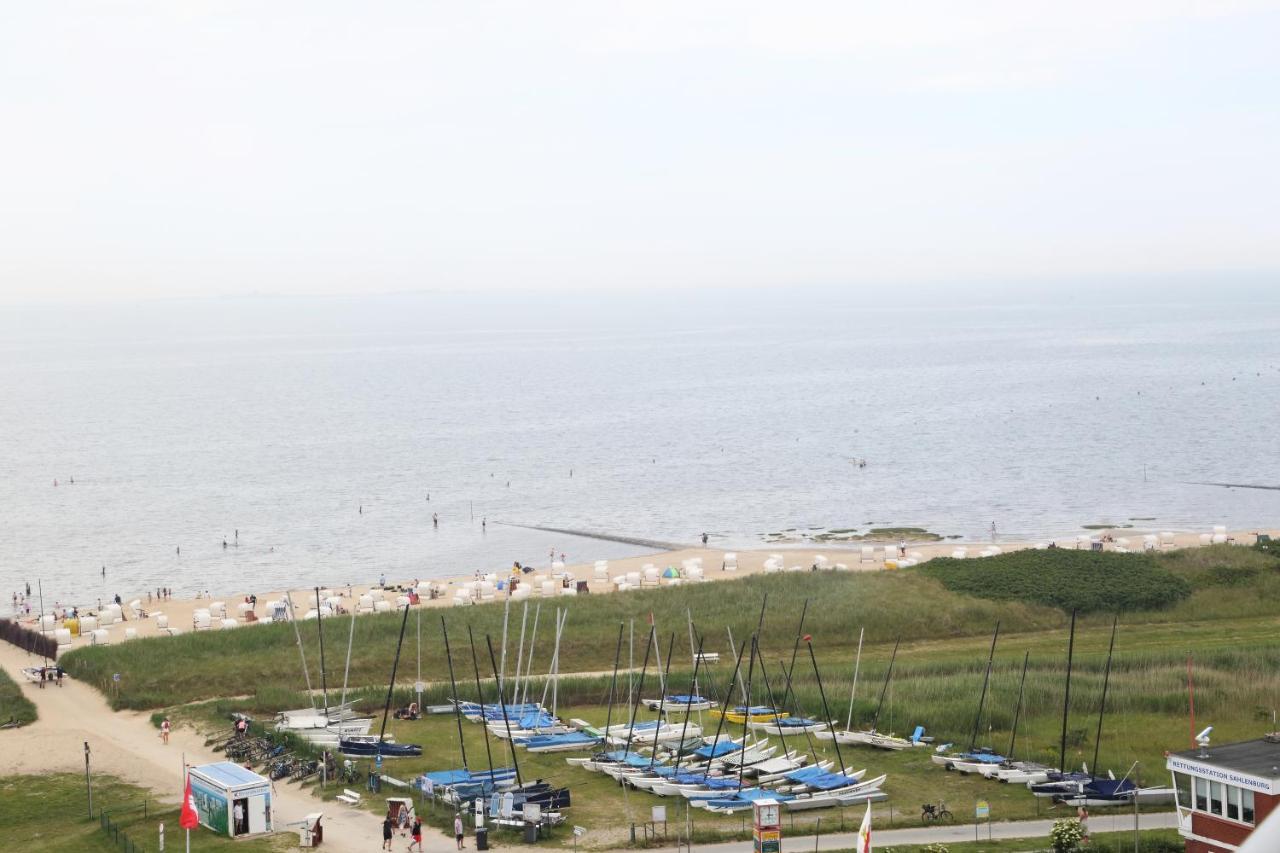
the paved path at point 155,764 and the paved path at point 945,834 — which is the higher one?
the paved path at point 945,834

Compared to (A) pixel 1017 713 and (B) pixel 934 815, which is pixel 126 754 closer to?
(B) pixel 934 815

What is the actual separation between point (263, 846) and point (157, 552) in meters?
63.6

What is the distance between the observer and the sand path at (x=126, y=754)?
33.8 m

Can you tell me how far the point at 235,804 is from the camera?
33594mm

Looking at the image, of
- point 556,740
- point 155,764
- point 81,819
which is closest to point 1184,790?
point 556,740

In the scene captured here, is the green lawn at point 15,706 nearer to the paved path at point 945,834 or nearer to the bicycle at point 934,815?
the paved path at point 945,834

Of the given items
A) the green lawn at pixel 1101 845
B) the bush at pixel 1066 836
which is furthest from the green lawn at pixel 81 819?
the bush at pixel 1066 836

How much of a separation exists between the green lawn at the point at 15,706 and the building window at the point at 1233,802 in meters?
35.8

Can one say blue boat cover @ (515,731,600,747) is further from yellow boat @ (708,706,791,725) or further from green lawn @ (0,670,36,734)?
green lawn @ (0,670,36,734)

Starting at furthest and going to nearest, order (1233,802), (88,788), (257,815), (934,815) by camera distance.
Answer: (88,788)
(257,815)
(934,815)
(1233,802)

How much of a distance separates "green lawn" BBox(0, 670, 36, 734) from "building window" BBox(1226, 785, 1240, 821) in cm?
3579

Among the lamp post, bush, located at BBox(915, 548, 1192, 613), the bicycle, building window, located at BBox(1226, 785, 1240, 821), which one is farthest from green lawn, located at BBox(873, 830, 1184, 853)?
bush, located at BBox(915, 548, 1192, 613)

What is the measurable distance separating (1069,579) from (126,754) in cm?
4037

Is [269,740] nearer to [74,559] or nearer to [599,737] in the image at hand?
[599,737]
